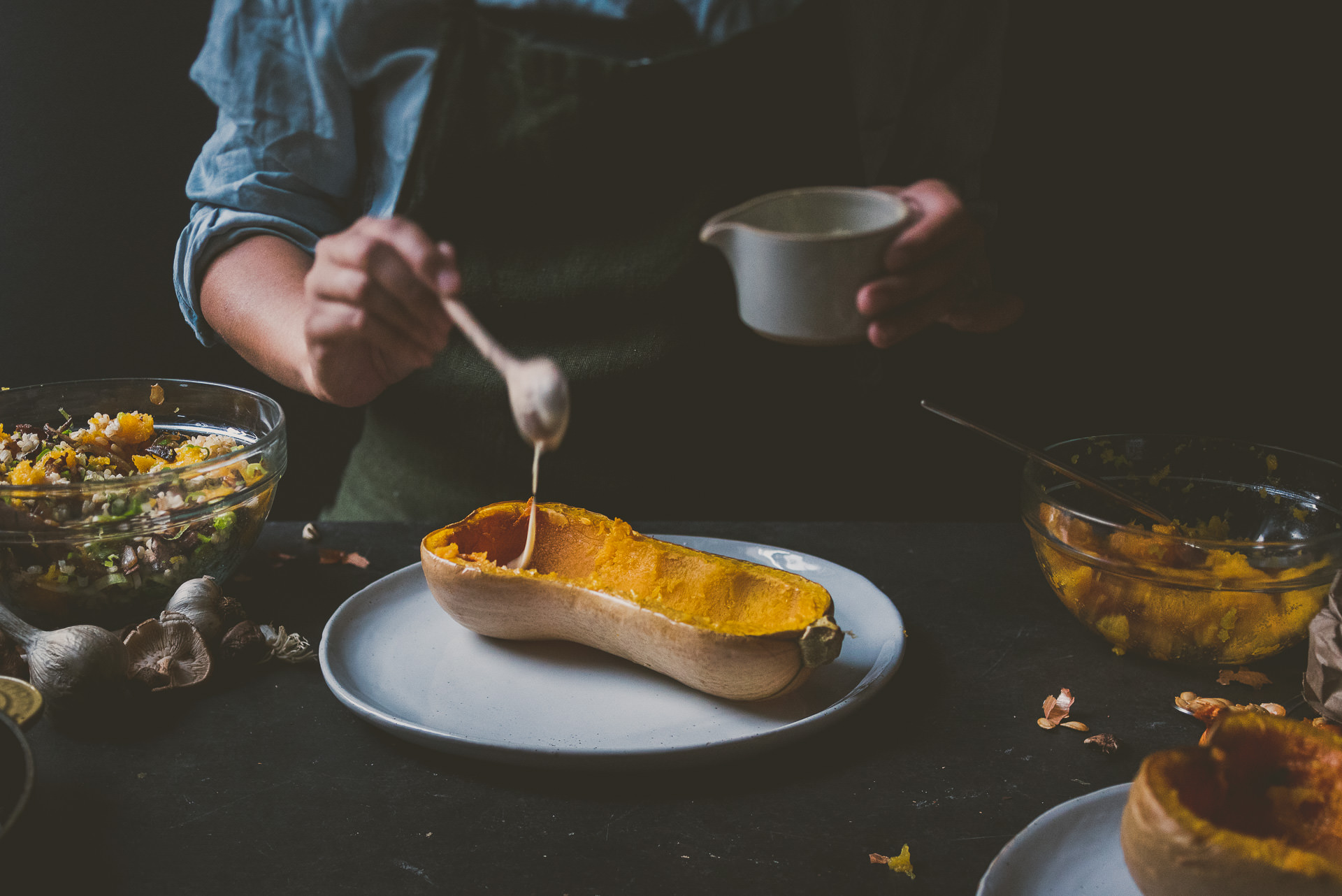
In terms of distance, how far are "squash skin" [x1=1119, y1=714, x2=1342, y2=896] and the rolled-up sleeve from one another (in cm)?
111

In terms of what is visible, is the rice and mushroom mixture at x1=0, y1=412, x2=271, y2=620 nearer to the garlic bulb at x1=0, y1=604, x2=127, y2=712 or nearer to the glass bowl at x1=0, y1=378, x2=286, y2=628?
the glass bowl at x1=0, y1=378, x2=286, y2=628

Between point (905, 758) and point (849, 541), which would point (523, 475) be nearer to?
point (849, 541)

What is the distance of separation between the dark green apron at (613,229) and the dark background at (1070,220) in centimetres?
42

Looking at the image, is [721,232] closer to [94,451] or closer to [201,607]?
[201,607]

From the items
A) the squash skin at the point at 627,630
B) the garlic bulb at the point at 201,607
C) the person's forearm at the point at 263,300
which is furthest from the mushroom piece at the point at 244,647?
the person's forearm at the point at 263,300

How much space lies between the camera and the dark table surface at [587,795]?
0.69 m

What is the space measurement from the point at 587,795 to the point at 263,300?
75 cm

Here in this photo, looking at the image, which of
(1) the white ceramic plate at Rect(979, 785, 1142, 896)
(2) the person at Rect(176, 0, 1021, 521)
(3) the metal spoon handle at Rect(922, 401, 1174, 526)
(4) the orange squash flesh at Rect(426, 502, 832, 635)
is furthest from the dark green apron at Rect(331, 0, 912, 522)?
(1) the white ceramic plate at Rect(979, 785, 1142, 896)

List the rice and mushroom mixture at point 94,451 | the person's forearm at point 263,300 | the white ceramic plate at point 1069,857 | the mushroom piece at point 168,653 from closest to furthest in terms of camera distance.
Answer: the white ceramic plate at point 1069,857 → the mushroom piece at point 168,653 → the rice and mushroom mixture at point 94,451 → the person's forearm at point 263,300

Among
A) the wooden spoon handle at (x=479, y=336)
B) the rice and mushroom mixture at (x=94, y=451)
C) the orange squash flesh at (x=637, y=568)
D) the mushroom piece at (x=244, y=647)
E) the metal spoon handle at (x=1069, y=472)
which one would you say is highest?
the wooden spoon handle at (x=479, y=336)

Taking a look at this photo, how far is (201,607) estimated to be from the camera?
967 mm

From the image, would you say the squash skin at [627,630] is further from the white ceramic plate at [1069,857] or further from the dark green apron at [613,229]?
the dark green apron at [613,229]

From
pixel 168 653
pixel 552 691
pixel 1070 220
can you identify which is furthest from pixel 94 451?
pixel 1070 220

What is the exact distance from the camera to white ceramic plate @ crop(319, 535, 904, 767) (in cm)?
79
